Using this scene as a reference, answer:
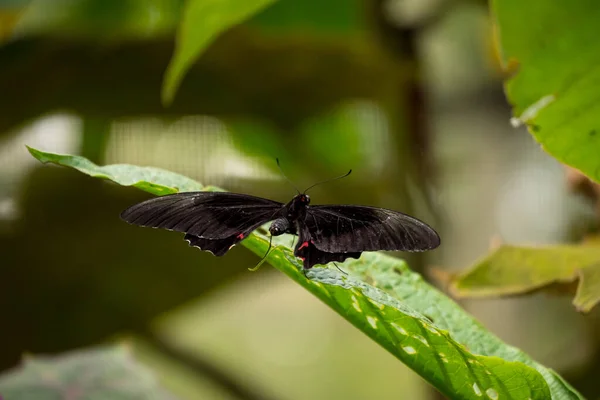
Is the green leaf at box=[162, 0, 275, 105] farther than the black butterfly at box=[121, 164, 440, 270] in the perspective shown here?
Yes

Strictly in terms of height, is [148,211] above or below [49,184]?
above

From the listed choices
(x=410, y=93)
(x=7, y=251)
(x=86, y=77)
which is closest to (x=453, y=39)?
(x=410, y=93)

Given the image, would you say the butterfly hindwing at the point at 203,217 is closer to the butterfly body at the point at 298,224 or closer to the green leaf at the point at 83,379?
the butterfly body at the point at 298,224

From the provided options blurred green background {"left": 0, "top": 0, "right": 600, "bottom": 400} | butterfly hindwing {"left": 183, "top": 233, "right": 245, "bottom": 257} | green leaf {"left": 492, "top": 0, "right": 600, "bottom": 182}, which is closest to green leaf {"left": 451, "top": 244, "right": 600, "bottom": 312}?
green leaf {"left": 492, "top": 0, "right": 600, "bottom": 182}

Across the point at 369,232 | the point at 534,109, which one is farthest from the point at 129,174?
the point at 534,109

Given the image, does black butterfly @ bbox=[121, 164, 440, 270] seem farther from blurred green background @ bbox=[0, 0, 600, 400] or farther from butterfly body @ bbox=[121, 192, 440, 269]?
blurred green background @ bbox=[0, 0, 600, 400]

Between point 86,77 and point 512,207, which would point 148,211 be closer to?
point 86,77

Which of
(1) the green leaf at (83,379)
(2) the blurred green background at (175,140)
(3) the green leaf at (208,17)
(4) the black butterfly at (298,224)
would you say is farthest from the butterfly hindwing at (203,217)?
(2) the blurred green background at (175,140)

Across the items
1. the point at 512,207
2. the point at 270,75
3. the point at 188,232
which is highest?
the point at 270,75
